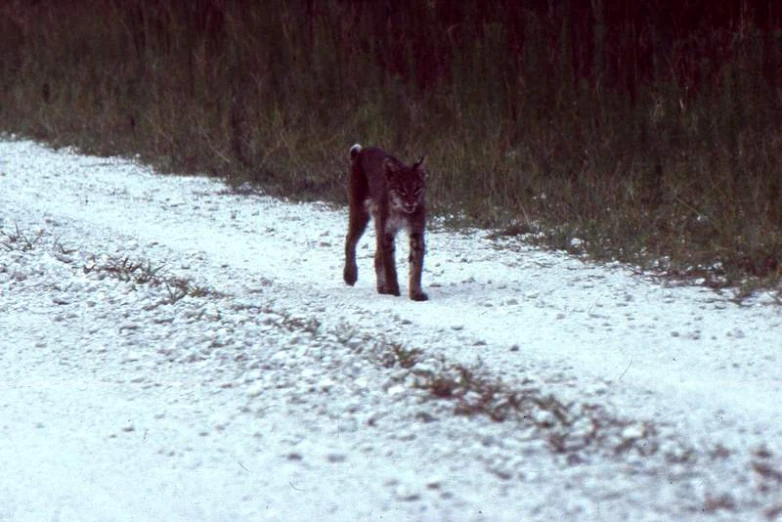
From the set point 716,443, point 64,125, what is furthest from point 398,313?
point 64,125

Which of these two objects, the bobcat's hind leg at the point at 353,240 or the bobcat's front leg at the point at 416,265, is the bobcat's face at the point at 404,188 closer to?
the bobcat's front leg at the point at 416,265

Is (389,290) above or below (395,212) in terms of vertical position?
below

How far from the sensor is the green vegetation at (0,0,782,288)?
8.87 m

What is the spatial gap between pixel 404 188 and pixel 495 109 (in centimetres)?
485

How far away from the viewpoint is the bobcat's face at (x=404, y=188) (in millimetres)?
7004

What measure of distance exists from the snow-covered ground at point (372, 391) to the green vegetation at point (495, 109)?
113cm

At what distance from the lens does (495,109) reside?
461 inches

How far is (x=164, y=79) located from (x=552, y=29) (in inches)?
199

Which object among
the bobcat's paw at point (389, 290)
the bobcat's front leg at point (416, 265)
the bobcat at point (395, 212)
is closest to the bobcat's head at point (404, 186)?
the bobcat at point (395, 212)

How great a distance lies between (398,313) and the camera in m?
6.46

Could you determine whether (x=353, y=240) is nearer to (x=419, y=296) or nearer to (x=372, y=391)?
(x=419, y=296)

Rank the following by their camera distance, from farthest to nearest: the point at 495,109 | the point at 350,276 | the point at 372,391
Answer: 1. the point at 495,109
2. the point at 350,276
3. the point at 372,391

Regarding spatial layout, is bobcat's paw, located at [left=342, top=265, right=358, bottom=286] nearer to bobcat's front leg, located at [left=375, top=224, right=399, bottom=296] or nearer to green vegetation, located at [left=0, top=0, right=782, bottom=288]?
bobcat's front leg, located at [left=375, top=224, right=399, bottom=296]

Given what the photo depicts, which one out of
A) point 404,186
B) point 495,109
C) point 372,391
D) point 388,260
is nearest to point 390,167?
point 404,186
